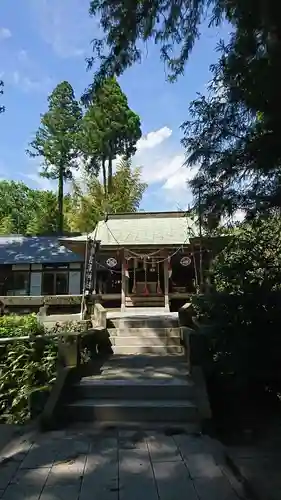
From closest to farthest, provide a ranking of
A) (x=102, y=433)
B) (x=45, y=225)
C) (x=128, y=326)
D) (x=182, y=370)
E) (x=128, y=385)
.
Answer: (x=102, y=433), (x=128, y=385), (x=182, y=370), (x=128, y=326), (x=45, y=225)

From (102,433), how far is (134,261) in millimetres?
12139

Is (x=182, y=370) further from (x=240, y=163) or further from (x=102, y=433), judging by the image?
(x=240, y=163)

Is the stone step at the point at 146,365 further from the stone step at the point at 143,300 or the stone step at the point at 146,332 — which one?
the stone step at the point at 143,300

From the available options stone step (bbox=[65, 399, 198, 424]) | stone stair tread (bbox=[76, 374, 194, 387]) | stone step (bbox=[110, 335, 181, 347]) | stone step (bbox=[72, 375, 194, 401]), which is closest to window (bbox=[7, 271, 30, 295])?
stone step (bbox=[110, 335, 181, 347])

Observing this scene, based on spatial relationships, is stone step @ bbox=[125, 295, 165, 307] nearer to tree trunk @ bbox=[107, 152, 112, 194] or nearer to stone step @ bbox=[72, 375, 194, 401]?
stone step @ bbox=[72, 375, 194, 401]

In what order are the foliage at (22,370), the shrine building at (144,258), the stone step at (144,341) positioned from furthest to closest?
the shrine building at (144,258) < the stone step at (144,341) < the foliage at (22,370)

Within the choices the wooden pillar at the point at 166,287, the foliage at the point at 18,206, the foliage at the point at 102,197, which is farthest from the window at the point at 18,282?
the foliage at the point at 18,206

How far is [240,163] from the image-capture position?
4.43 meters

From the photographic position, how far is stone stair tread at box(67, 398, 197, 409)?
5.69m

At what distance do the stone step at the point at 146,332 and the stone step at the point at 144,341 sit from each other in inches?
4.6

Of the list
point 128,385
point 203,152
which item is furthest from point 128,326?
point 203,152

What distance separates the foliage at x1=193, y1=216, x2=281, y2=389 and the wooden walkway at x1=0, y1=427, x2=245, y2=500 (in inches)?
38.2

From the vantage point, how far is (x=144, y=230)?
17.6m

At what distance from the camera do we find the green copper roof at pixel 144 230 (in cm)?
1555
